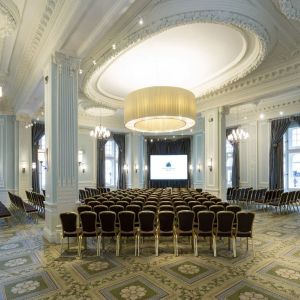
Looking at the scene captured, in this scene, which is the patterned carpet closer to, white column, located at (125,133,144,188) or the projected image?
white column, located at (125,133,144,188)

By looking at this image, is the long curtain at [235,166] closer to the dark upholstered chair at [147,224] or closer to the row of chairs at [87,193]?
the row of chairs at [87,193]

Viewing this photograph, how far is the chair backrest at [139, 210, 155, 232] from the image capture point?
5191mm

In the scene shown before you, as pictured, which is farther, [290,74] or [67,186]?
[290,74]

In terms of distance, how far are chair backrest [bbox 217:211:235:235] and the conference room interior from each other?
0.02 m

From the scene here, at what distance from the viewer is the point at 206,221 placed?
514cm

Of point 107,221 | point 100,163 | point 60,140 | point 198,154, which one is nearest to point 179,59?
point 60,140

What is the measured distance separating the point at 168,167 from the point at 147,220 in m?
13.1

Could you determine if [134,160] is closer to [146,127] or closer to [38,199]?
[146,127]

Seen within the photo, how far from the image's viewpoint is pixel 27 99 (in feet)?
30.3

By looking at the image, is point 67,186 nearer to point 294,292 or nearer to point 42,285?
point 42,285

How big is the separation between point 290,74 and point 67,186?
24.0 ft

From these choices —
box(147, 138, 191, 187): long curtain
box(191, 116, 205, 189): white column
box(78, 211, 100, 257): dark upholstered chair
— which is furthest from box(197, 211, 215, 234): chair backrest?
box(147, 138, 191, 187): long curtain

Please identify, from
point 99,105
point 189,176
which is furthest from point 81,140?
point 189,176

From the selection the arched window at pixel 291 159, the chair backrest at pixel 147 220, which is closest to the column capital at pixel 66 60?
the chair backrest at pixel 147 220
